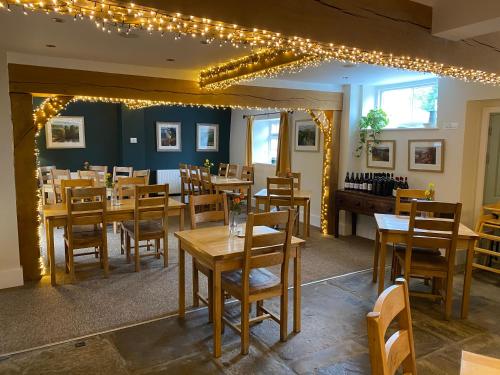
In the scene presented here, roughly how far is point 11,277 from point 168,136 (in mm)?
6011

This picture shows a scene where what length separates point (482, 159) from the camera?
16.3 ft

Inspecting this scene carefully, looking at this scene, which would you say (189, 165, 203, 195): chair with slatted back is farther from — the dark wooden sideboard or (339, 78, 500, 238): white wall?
(339, 78, 500, 238): white wall

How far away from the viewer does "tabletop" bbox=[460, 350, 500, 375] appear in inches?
51.0

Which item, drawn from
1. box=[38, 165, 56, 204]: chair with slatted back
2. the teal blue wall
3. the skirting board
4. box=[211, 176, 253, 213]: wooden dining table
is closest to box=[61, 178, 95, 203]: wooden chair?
the skirting board

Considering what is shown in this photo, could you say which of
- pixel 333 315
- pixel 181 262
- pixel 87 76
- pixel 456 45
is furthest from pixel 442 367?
pixel 87 76

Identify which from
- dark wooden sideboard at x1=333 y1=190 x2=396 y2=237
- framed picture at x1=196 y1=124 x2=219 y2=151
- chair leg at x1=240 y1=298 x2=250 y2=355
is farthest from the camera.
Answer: framed picture at x1=196 y1=124 x2=219 y2=151

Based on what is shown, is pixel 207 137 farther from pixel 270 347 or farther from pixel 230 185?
pixel 270 347

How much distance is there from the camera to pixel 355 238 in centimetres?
624

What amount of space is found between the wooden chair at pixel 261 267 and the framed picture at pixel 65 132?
6771 millimetres

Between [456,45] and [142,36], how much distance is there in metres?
2.70

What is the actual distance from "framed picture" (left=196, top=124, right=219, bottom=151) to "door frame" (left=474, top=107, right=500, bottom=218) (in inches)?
260

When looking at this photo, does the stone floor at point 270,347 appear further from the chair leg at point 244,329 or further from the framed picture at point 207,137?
the framed picture at point 207,137

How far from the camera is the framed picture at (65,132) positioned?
8227 mm

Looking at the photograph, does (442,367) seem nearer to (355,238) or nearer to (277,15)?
(277,15)
